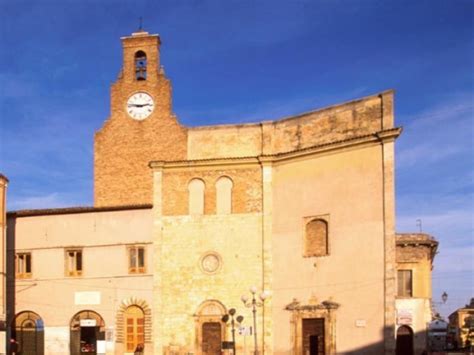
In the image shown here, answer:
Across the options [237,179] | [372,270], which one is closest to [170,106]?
[237,179]

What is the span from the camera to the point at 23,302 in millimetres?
33562

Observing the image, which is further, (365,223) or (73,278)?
(73,278)

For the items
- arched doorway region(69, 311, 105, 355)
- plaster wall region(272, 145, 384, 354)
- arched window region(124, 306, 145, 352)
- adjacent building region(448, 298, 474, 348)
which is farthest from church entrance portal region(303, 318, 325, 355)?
adjacent building region(448, 298, 474, 348)

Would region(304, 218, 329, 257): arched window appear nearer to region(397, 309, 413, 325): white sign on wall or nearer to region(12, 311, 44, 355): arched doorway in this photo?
region(397, 309, 413, 325): white sign on wall

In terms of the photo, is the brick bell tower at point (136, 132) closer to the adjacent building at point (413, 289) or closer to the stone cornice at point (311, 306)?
the stone cornice at point (311, 306)

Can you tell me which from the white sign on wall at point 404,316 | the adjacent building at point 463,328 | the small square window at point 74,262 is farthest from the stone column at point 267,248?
the adjacent building at point 463,328

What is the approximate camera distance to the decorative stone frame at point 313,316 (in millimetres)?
30141

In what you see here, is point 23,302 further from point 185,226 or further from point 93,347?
point 185,226

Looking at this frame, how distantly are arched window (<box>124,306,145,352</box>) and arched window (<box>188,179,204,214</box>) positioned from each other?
199 inches

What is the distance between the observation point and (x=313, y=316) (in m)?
30.8

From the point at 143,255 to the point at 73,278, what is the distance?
3319 millimetres

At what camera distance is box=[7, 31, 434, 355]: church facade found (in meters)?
30.4

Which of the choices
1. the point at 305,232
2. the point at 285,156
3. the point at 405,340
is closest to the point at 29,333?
the point at 305,232

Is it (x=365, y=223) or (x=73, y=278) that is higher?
(x=365, y=223)
